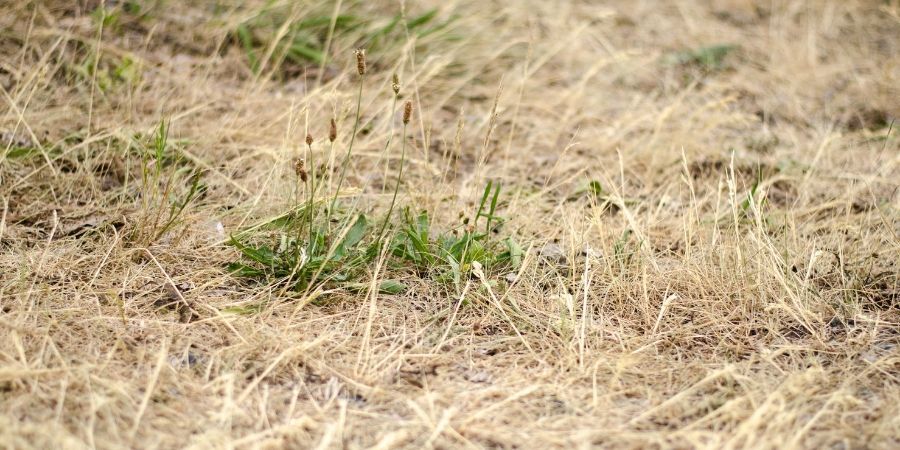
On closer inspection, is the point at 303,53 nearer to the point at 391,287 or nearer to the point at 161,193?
the point at 161,193

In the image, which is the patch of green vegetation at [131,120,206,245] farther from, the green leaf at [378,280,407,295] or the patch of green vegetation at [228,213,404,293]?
the green leaf at [378,280,407,295]

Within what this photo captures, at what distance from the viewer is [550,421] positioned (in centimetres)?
170

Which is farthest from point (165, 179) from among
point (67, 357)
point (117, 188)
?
point (67, 357)

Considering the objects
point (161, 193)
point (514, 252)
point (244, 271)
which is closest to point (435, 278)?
point (514, 252)

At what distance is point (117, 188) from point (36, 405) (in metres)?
1.11

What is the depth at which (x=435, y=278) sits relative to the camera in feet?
7.21

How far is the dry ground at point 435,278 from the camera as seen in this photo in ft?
5.52

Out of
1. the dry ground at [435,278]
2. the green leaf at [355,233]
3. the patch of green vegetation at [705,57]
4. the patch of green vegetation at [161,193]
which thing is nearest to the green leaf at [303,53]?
the dry ground at [435,278]

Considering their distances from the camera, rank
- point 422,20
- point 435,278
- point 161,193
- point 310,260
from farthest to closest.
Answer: point 422,20 → point 161,193 → point 435,278 → point 310,260

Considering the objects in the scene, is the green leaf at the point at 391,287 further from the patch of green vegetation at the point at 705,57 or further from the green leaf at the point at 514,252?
the patch of green vegetation at the point at 705,57

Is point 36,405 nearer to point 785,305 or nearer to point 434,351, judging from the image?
point 434,351

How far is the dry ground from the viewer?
1.68 meters

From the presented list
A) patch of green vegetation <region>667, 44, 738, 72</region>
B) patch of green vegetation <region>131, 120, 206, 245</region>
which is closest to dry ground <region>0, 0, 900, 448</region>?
patch of green vegetation <region>131, 120, 206, 245</region>

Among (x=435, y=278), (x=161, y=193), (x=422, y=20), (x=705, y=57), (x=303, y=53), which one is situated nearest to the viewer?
(x=435, y=278)
